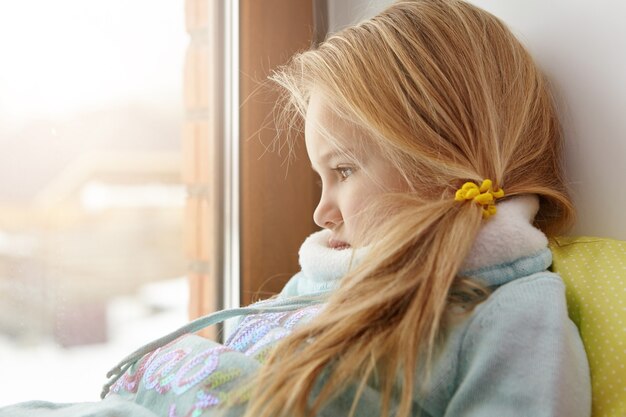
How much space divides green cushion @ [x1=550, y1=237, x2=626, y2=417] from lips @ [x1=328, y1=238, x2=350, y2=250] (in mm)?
271

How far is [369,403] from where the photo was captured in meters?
0.74

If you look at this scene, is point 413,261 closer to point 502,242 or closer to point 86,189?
point 502,242

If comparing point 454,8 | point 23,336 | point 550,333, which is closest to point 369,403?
point 550,333

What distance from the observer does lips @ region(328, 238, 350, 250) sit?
959 millimetres

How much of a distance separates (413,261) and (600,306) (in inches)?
8.8

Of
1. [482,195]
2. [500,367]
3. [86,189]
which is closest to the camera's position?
[500,367]

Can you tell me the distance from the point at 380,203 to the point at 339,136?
0.11m

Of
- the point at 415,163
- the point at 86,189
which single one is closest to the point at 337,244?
the point at 415,163

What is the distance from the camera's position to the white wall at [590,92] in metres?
0.90

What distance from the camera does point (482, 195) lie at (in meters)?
0.80

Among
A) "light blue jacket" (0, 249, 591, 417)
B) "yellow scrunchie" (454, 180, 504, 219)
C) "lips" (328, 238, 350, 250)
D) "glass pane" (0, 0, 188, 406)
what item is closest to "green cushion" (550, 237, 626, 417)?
"light blue jacket" (0, 249, 591, 417)

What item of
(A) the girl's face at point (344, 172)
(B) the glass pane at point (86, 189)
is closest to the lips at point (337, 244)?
(A) the girl's face at point (344, 172)

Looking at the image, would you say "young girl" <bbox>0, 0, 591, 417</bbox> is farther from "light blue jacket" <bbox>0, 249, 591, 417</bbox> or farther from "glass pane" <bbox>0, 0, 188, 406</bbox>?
"glass pane" <bbox>0, 0, 188, 406</bbox>

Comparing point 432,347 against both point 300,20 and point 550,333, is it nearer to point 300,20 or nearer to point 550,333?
point 550,333
